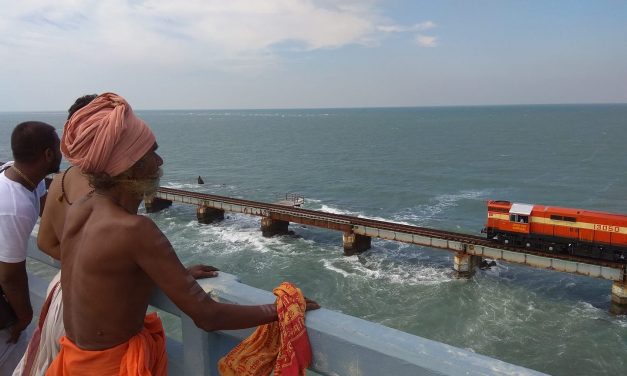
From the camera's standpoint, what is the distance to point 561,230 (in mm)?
21250

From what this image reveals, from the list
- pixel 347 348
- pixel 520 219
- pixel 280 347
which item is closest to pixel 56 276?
pixel 280 347

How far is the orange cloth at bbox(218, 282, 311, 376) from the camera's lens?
1.70 m

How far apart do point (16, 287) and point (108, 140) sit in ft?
5.44

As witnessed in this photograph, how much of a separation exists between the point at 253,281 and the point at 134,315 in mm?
21130

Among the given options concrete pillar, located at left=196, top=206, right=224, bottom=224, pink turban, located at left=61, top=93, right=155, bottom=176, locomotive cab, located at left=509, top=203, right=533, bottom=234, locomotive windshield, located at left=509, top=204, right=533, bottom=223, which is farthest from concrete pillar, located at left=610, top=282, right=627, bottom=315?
concrete pillar, located at left=196, top=206, right=224, bottom=224

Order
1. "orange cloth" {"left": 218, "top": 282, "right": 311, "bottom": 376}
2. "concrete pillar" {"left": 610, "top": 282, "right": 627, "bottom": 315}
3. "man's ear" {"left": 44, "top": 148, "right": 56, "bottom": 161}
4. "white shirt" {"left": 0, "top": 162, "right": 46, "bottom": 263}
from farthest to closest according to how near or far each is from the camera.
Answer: "concrete pillar" {"left": 610, "top": 282, "right": 627, "bottom": 315} < "man's ear" {"left": 44, "top": 148, "right": 56, "bottom": 161} < "white shirt" {"left": 0, "top": 162, "right": 46, "bottom": 263} < "orange cloth" {"left": 218, "top": 282, "right": 311, "bottom": 376}

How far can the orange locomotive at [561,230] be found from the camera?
20094mm

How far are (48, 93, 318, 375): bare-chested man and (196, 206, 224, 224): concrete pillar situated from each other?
3198 cm

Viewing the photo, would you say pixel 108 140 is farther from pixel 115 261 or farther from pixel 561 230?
pixel 561 230

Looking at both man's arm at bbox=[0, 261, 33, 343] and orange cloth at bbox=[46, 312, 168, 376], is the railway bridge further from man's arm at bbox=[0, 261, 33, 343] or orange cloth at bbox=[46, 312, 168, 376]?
orange cloth at bbox=[46, 312, 168, 376]

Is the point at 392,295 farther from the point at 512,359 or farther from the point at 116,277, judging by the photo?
the point at 116,277

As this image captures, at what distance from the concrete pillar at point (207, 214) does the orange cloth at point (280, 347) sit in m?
32.1

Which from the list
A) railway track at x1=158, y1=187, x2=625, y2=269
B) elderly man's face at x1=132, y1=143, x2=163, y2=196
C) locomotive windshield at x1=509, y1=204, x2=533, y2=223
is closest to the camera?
elderly man's face at x1=132, y1=143, x2=163, y2=196

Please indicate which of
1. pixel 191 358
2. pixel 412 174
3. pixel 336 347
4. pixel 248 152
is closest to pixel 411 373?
pixel 336 347
